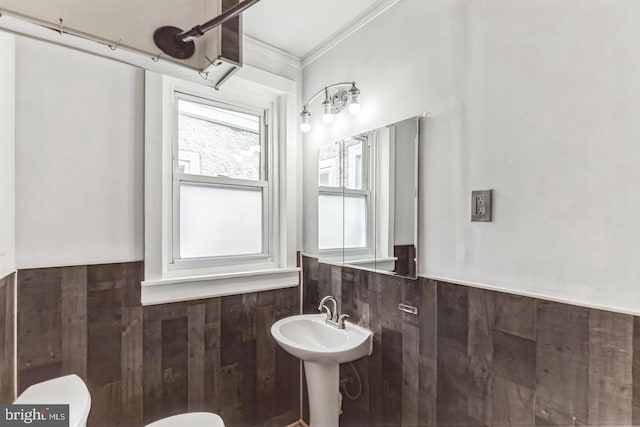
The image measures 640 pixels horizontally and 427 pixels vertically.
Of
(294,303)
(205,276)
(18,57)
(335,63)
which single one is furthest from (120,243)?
(335,63)

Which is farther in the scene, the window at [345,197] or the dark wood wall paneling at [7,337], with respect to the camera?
the window at [345,197]

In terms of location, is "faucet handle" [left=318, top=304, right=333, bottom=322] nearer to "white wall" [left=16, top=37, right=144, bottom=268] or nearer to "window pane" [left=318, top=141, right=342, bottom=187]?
"window pane" [left=318, top=141, right=342, bottom=187]

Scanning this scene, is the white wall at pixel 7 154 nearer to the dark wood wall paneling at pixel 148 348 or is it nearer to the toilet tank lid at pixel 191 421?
the dark wood wall paneling at pixel 148 348

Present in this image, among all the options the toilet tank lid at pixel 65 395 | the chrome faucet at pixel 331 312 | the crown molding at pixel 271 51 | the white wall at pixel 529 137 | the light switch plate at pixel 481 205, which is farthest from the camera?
the crown molding at pixel 271 51

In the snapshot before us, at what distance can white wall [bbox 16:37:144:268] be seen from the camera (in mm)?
1387

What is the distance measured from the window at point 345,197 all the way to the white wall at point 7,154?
1543 millimetres

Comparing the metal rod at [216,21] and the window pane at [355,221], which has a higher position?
the metal rod at [216,21]

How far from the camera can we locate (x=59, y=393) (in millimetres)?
1269

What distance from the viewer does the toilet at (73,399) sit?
3.70 ft

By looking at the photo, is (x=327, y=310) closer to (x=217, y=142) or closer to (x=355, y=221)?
(x=355, y=221)

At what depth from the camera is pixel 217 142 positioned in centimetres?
205

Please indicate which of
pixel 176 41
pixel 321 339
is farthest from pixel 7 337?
pixel 321 339

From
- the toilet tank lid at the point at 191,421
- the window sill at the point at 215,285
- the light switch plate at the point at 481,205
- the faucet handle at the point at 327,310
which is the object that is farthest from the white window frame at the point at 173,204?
the light switch plate at the point at 481,205

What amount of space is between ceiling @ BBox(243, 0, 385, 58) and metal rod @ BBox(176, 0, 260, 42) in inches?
37.1
